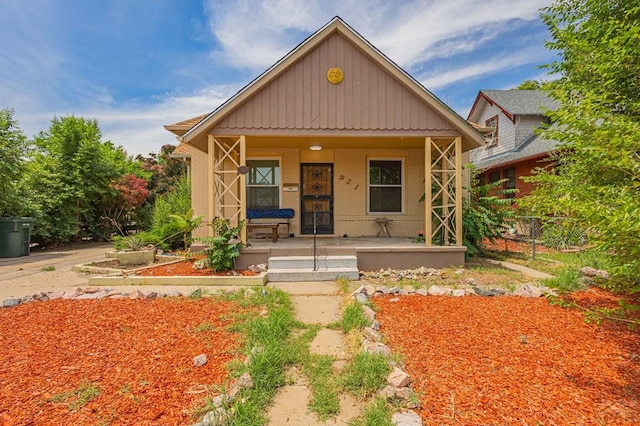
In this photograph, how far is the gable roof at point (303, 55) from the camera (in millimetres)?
6785

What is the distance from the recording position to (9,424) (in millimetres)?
2082

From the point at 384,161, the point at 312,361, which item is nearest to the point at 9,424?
the point at 312,361

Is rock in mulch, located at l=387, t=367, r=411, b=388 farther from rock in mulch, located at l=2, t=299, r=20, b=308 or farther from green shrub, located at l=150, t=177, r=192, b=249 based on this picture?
green shrub, located at l=150, t=177, r=192, b=249

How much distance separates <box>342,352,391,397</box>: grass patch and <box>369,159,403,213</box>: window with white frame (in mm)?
7216

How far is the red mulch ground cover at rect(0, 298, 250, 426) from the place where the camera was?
2234 mm

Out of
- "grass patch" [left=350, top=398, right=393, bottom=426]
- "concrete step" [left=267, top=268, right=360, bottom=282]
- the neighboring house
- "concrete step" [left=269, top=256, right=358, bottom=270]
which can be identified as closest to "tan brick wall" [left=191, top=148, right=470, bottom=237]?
"concrete step" [left=269, top=256, right=358, bottom=270]

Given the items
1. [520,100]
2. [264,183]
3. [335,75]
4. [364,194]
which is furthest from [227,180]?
[520,100]

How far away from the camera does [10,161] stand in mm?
9430

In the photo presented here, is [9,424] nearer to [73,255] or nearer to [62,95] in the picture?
[73,255]

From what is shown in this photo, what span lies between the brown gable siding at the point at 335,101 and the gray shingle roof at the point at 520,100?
39.5 feet

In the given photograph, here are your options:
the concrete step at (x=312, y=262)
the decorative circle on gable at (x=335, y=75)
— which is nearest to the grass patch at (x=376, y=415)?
the concrete step at (x=312, y=262)

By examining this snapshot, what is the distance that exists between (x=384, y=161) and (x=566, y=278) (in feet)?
18.1

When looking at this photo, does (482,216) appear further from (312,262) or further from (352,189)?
(312,262)

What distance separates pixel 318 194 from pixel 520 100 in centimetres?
1421
